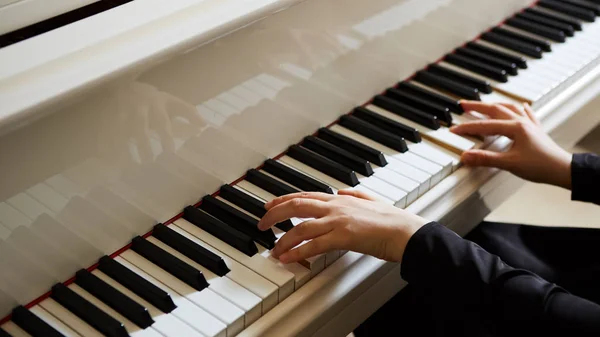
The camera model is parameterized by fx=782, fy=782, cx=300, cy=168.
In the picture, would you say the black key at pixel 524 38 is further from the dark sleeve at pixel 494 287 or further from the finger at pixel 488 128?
the dark sleeve at pixel 494 287

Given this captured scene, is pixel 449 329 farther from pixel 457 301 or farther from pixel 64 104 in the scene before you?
pixel 64 104

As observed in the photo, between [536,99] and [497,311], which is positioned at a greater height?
[536,99]

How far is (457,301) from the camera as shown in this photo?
4.16 feet

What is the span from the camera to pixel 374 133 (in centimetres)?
159

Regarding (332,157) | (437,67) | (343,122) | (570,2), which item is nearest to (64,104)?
(332,157)

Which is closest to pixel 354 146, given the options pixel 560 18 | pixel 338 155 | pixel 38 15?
pixel 338 155

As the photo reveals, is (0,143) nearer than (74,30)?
Yes

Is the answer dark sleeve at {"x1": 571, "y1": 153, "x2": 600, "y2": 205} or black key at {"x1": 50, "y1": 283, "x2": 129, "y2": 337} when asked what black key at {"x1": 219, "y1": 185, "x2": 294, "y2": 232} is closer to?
black key at {"x1": 50, "y1": 283, "x2": 129, "y2": 337}

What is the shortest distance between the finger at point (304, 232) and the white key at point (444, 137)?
1.45 feet

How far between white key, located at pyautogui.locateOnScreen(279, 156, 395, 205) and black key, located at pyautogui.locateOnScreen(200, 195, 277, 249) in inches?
7.4

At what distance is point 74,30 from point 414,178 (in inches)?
26.9

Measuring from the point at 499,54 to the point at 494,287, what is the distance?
858mm

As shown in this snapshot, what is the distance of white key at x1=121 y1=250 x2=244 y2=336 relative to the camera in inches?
45.0

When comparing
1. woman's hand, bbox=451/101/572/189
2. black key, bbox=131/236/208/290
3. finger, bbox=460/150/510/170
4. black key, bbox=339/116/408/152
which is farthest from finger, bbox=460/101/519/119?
black key, bbox=131/236/208/290
